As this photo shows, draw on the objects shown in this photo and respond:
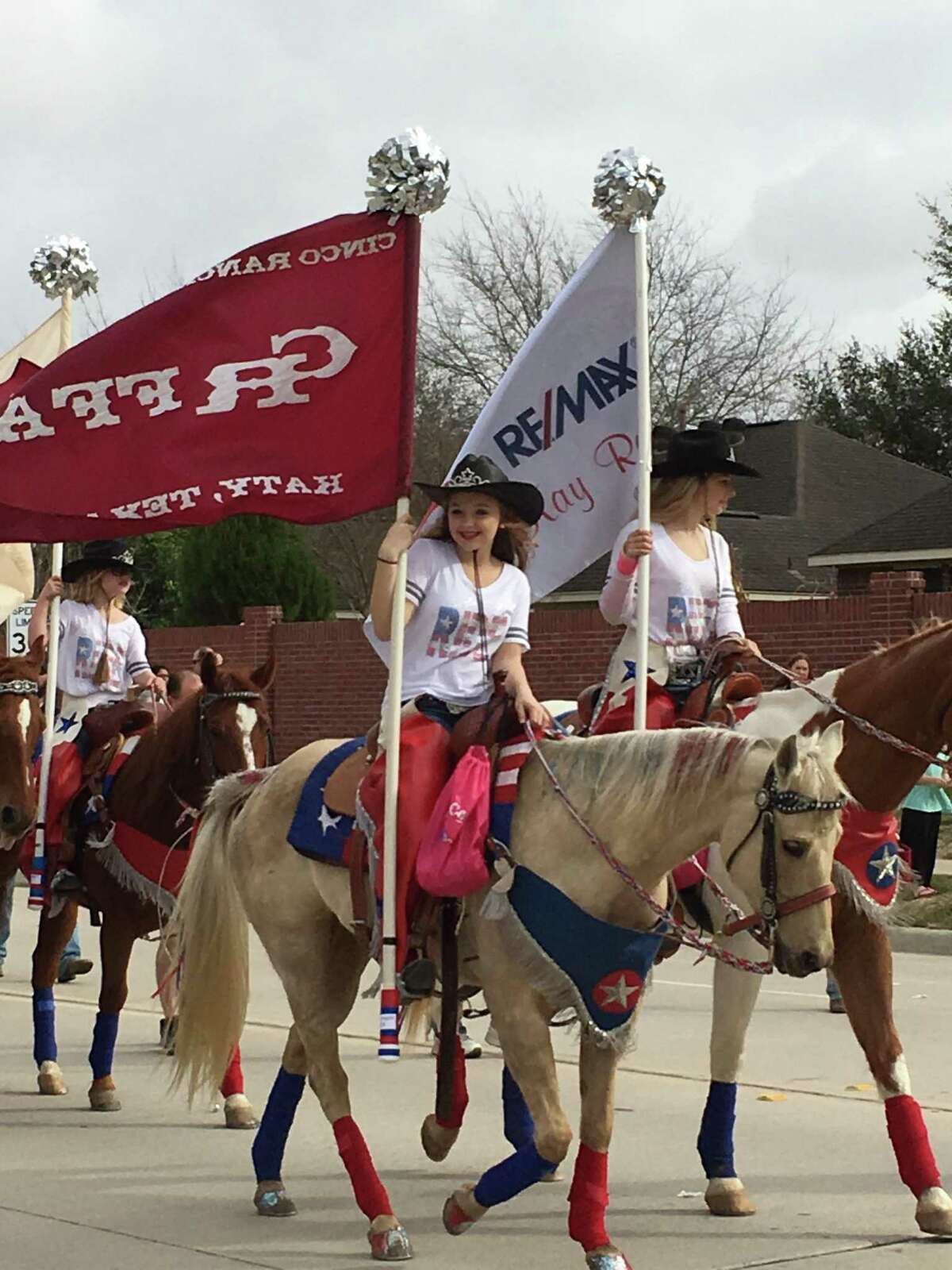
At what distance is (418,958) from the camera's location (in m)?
6.62

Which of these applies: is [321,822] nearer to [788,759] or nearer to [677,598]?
[677,598]

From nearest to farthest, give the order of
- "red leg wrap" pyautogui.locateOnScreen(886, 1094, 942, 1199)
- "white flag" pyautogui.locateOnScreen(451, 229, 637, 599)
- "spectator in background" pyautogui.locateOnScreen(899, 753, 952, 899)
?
1. "red leg wrap" pyautogui.locateOnScreen(886, 1094, 942, 1199)
2. "white flag" pyautogui.locateOnScreen(451, 229, 637, 599)
3. "spectator in background" pyautogui.locateOnScreen(899, 753, 952, 899)

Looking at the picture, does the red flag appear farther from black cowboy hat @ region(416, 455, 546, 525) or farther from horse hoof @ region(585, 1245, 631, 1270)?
horse hoof @ region(585, 1245, 631, 1270)

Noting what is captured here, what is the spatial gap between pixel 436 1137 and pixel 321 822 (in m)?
1.14

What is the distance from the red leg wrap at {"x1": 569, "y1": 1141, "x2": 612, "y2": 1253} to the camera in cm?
588

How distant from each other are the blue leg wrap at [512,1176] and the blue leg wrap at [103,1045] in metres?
3.21

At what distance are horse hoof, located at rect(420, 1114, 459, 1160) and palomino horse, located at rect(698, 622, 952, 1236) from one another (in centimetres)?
89

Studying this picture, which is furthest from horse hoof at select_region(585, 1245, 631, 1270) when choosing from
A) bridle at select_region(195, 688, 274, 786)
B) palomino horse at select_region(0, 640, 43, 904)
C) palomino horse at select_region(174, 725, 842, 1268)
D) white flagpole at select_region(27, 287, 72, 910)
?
palomino horse at select_region(0, 640, 43, 904)

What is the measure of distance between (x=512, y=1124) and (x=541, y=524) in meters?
2.59

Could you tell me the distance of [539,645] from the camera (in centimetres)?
2561

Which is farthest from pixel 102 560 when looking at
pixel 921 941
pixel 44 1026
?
pixel 921 941

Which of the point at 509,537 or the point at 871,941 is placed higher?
the point at 509,537

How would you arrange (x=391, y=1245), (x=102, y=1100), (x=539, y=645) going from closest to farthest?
(x=391, y=1245) < (x=102, y=1100) < (x=539, y=645)

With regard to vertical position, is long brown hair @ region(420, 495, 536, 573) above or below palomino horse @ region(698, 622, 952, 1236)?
above
